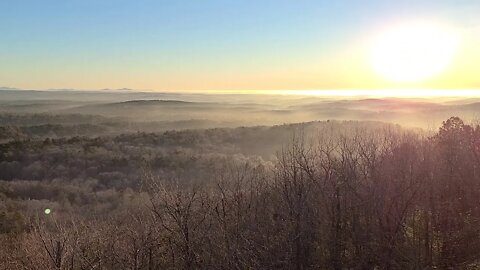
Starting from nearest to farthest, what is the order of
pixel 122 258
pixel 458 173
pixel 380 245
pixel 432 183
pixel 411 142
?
pixel 380 245, pixel 122 258, pixel 432 183, pixel 458 173, pixel 411 142

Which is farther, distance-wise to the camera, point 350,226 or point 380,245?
point 350,226

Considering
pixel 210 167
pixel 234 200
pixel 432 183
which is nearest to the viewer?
pixel 234 200

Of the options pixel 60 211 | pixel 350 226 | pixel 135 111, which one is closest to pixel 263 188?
pixel 350 226

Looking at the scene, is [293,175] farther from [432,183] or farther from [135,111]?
[135,111]

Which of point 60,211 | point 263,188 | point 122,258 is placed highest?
point 263,188

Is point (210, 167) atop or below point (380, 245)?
below

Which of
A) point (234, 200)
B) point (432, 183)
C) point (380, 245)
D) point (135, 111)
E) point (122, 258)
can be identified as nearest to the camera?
point (380, 245)

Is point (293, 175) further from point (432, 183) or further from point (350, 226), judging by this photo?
point (432, 183)

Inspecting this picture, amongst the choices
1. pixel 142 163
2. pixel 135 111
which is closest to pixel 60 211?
pixel 142 163

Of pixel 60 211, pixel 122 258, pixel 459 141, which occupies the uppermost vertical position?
pixel 459 141
